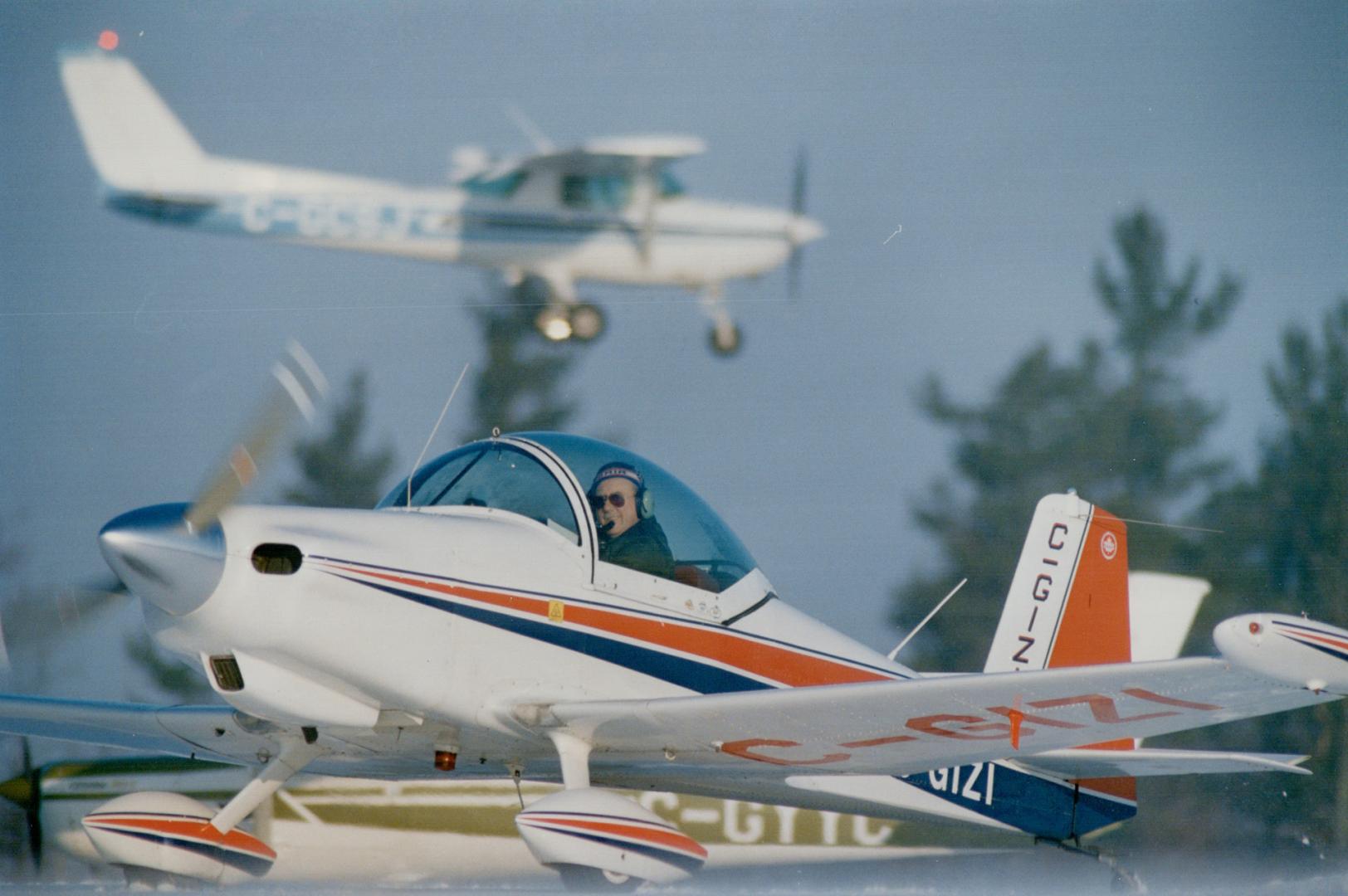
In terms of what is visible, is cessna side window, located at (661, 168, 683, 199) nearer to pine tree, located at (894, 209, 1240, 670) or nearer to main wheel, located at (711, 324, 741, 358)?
main wheel, located at (711, 324, 741, 358)

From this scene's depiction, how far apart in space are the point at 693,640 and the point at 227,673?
1462 millimetres

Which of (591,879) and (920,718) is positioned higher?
(920,718)

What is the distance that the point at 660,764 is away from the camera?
4.36 metres

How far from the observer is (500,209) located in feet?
21.9

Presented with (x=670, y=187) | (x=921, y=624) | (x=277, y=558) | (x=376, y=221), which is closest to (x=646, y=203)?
(x=670, y=187)

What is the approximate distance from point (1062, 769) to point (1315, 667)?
2.28 metres

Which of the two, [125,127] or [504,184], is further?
[125,127]

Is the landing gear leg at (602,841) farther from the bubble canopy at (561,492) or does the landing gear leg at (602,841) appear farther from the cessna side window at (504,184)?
the cessna side window at (504,184)

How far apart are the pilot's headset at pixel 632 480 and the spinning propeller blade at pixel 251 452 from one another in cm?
103

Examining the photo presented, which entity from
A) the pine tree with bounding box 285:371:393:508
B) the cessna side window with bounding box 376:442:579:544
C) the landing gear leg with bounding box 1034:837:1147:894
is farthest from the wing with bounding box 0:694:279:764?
the landing gear leg with bounding box 1034:837:1147:894

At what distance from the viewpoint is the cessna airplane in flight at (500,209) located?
666cm

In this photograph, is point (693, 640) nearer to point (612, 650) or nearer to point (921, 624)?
point (612, 650)

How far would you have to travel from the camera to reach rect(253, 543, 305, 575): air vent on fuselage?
341 cm

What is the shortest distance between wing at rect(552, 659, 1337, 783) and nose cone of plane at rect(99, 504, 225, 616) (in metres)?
1.05
